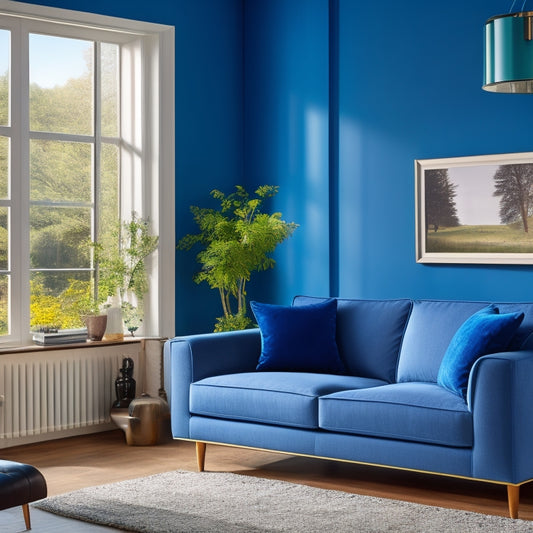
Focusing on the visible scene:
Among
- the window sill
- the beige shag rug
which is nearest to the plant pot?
the window sill

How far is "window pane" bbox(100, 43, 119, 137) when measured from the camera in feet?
20.8

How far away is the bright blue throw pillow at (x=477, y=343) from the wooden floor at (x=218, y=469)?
0.54 meters

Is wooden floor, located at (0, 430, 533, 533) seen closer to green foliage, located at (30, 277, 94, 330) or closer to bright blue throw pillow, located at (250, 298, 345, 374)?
bright blue throw pillow, located at (250, 298, 345, 374)

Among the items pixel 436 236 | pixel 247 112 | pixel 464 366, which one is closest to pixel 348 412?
pixel 464 366

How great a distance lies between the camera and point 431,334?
492 cm

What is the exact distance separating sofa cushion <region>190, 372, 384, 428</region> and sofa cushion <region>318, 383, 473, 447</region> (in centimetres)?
9

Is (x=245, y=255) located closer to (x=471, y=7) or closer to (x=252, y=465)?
(x=252, y=465)

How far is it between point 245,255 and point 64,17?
1.86m

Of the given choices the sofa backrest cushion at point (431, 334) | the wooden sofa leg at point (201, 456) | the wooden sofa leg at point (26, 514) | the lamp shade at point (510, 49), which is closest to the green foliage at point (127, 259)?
the wooden sofa leg at point (201, 456)

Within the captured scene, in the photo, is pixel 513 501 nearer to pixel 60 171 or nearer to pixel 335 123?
pixel 335 123

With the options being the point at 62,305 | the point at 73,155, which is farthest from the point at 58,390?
the point at 73,155

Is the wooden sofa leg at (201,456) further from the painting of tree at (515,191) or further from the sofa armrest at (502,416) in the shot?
the painting of tree at (515,191)

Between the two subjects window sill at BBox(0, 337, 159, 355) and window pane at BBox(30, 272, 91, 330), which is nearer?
window sill at BBox(0, 337, 159, 355)

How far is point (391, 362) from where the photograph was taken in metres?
5.11
